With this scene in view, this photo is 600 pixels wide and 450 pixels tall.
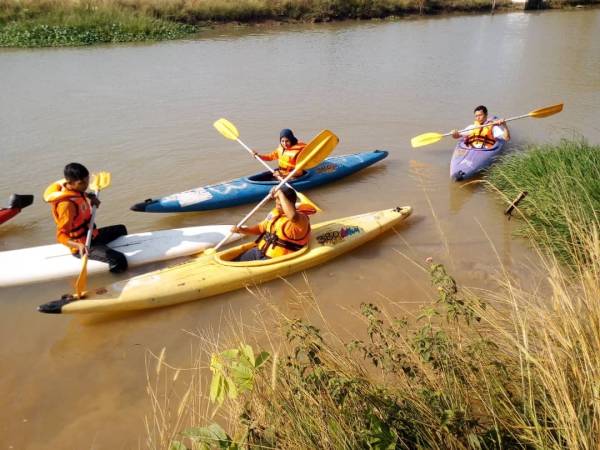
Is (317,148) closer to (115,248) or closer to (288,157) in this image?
(288,157)

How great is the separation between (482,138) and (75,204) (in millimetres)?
5716

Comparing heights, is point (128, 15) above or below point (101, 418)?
above

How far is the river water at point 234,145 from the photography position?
3.87m

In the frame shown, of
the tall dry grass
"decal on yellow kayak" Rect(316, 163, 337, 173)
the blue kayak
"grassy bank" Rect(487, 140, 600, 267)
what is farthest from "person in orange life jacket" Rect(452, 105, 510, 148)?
the tall dry grass

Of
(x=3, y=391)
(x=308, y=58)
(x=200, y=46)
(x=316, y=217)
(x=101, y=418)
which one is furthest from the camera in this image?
(x=200, y=46)

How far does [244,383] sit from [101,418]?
6.48 feet

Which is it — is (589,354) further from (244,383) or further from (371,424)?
(244,383)

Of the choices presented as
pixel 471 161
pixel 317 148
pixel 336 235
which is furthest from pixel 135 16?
pixel 336 235

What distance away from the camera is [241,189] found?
21.0 ft

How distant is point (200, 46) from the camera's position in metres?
16.4

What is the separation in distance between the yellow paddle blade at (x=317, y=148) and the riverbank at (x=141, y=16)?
13.5m

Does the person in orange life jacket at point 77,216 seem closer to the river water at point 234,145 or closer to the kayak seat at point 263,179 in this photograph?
the river water at point 234,145

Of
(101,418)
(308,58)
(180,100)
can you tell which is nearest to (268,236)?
(101,418)

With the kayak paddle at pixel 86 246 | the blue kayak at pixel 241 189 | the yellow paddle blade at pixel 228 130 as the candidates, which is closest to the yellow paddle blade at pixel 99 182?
the kayak paddle at pixel 86 246
